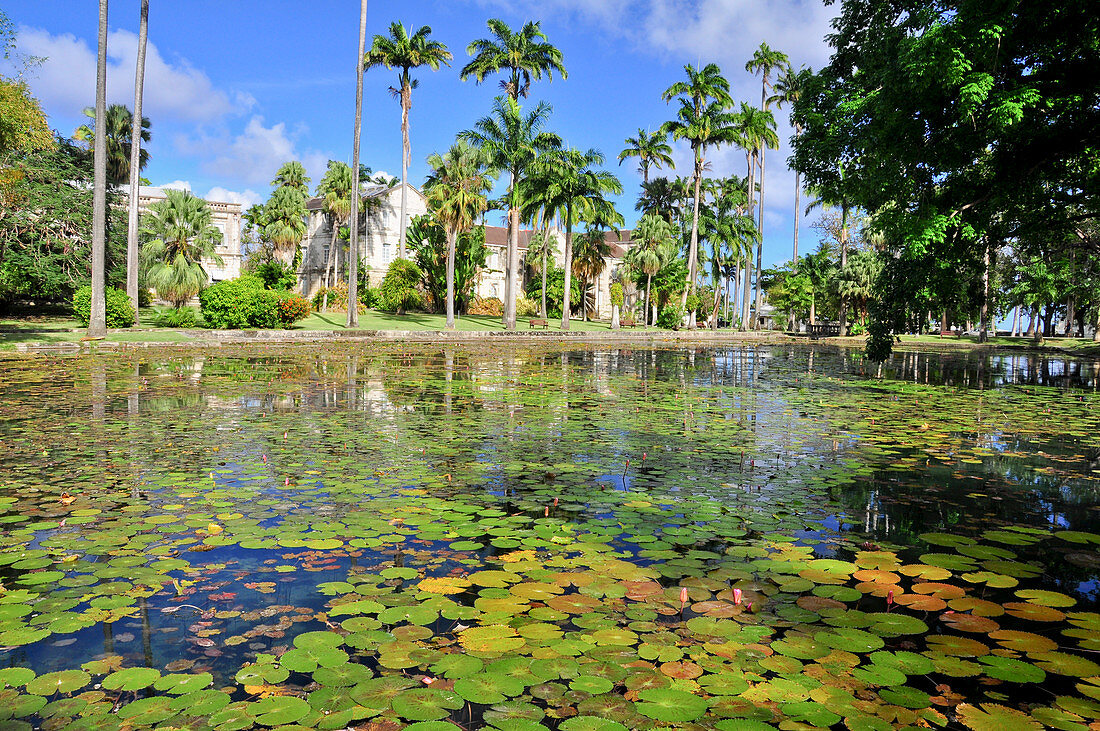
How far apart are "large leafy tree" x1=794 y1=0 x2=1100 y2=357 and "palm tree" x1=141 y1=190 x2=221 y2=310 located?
32326 millimetres

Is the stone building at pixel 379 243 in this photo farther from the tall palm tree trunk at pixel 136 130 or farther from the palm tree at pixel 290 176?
the tall palm tree trunk at pixel 136 130

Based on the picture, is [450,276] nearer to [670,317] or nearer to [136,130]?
[136,130]

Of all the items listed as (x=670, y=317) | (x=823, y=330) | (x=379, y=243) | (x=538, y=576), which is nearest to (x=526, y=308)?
(x=670, y=317)

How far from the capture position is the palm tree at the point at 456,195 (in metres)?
38.3

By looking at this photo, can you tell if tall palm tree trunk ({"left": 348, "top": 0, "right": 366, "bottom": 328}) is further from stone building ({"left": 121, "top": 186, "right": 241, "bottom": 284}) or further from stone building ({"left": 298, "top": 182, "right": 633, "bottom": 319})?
stone building ({"left": 121, "top": 186, "right": 241, "bottom": 284})

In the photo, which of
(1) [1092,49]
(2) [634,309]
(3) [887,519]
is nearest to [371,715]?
(3) [887,519]

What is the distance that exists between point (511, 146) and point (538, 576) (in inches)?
1554

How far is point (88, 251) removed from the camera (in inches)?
1364

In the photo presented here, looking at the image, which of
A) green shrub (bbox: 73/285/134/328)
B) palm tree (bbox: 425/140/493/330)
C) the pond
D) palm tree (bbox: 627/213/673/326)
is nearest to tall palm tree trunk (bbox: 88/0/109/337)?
green shrub (bbox: 73/285/134/328)

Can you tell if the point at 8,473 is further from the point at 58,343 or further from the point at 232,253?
the point at 232,253

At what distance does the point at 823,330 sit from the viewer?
5966cm

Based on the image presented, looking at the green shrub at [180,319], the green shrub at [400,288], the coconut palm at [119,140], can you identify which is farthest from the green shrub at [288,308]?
the coconut palm at [119,140]

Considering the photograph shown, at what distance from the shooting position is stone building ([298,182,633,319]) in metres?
55.8

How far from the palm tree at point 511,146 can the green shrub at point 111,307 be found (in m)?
19.0
